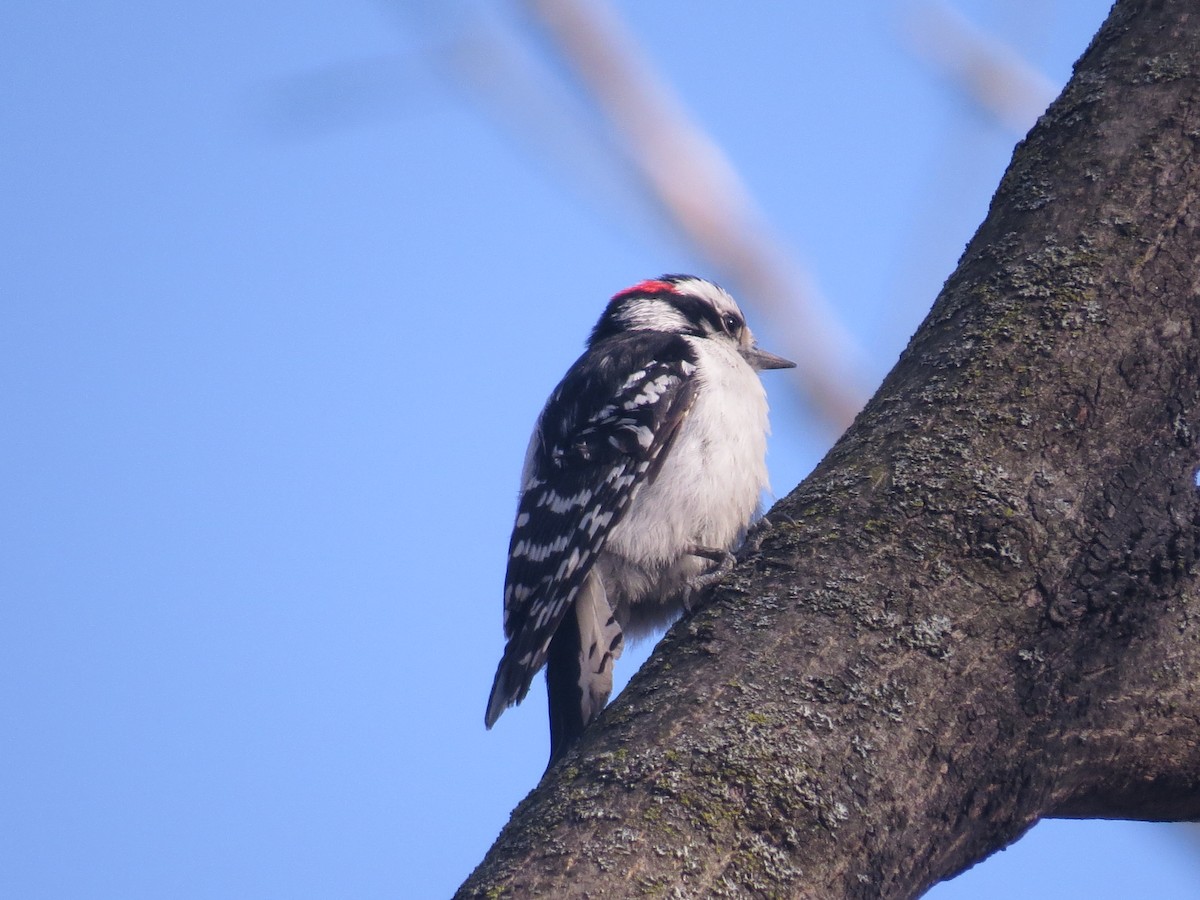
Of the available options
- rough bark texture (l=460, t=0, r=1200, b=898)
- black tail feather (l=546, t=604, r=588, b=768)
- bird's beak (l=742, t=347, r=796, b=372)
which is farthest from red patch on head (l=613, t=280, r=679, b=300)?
rough bark texture (l=460, t=0, r=1200, b=898)

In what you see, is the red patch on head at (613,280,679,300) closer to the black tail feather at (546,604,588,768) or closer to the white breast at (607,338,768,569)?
the white breast at (607,338,768,569)

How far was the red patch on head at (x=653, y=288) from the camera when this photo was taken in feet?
18.2

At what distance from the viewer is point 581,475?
4.21m

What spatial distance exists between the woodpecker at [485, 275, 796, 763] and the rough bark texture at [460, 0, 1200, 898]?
133cm

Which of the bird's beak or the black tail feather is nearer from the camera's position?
the black tail feather

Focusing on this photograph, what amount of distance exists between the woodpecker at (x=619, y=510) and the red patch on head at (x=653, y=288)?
0.92m

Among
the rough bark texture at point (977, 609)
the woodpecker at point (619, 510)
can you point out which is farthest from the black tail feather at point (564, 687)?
the rough bark texture at point (977, 609)

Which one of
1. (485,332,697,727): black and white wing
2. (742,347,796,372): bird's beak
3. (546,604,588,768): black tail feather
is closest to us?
(546,604,588,768): black tail feather

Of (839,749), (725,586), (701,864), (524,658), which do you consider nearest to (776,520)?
(725,586)

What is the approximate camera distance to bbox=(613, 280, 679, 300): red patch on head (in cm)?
554

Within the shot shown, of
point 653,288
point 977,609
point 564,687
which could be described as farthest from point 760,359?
point 977,609

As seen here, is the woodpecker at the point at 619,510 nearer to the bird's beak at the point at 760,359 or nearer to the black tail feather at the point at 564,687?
the black tail feather at the point at 564,687

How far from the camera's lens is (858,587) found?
7.12 ft

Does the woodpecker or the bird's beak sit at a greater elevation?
the bird's beak
